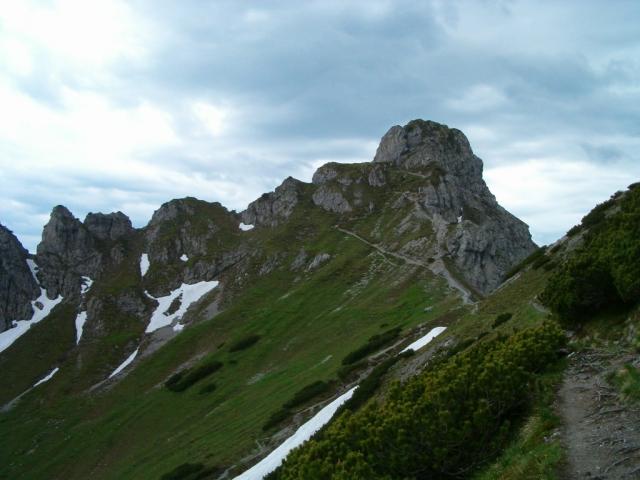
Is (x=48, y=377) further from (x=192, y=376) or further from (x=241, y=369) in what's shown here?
(x=241, y=369)

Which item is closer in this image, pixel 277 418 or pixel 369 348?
pixel 277 418

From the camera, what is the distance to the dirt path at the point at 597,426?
11172 millimetres

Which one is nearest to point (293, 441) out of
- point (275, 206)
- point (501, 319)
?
point (501, 319)

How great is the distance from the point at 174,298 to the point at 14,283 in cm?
5693

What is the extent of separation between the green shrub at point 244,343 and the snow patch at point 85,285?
3590 inches

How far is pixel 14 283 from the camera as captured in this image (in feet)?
543

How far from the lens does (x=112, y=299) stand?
152 m

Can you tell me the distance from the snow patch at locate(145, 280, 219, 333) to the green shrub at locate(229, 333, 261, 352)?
39.8 metres

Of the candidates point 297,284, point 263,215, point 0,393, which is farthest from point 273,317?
point 263,215

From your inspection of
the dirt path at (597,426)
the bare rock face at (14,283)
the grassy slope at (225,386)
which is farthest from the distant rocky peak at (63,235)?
the dirt path at (597,426)

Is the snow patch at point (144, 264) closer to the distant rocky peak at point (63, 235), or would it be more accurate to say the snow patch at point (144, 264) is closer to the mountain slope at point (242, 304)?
the mountain slope at point (242, 304)

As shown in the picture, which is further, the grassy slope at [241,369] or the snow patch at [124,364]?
the snow patch at [124,364]

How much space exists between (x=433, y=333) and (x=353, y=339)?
2147 centimetres

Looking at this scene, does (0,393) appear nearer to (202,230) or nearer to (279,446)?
(202,230)
